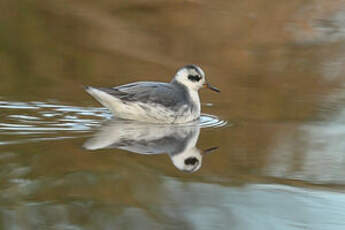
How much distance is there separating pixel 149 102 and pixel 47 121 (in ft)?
3.43

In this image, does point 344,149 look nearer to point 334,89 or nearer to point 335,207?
point 335,207

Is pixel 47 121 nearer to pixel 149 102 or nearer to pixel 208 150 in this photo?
pixel 149 102

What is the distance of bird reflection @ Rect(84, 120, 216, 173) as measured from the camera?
21.6ft

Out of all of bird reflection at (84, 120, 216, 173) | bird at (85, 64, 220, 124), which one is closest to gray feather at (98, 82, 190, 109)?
bird at (85, 64, 220, 124)

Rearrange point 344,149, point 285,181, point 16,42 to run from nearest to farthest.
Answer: point 285,181 < point 344,149 < point 16,42

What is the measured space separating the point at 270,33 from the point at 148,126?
4.75 metres

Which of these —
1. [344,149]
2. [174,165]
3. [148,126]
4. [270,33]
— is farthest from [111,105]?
[270,33]

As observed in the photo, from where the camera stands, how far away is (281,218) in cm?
512

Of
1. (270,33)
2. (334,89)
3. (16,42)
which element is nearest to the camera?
(334,89)

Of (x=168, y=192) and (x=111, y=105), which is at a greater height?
(x=111, y=105)

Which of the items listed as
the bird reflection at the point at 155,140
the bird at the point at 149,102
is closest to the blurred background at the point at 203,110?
the bird reflection at the point at 155,140

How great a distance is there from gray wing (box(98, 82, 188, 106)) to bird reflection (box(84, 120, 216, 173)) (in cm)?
25

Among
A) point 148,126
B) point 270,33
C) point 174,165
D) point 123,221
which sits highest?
point 270,33

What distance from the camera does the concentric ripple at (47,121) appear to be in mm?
6851
